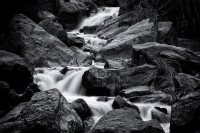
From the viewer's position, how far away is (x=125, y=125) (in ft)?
18.0

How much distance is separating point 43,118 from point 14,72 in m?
4.05

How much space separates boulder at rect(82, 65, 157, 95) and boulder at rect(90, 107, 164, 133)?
3.67 m

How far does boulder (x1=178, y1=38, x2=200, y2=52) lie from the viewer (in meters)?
17.9

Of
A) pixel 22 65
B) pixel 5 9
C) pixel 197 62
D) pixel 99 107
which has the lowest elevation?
pixel 99 107

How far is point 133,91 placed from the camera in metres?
9.16

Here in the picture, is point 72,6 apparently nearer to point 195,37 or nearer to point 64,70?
point 195,37

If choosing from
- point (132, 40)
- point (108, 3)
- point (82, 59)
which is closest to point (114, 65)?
point (82, 59)

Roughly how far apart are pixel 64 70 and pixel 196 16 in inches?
495

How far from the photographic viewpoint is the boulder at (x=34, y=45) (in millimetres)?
12773

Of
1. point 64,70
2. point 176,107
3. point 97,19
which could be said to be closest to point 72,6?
point 97,19

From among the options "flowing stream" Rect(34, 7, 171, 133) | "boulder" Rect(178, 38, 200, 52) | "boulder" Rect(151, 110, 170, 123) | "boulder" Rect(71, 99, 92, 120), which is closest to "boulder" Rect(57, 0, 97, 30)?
"boulder" Rect(178, 38, 200, 52)

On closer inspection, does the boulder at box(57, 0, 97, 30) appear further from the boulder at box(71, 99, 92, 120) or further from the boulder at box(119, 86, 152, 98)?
the boulder at box(71, 99, 92, 120)

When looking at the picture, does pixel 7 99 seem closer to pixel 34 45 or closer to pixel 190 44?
pixel 34 45

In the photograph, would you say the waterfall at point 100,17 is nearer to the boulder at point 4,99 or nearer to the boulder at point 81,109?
the boulder at point 81,109
